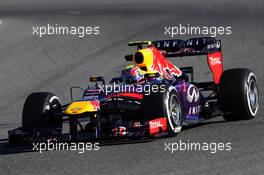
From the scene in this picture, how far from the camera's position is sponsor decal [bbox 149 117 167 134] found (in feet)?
35.7

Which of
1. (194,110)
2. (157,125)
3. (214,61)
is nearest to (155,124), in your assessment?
(157,125)

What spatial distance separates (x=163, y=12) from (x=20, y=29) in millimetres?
4645

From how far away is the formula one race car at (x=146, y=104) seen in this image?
11.1 m

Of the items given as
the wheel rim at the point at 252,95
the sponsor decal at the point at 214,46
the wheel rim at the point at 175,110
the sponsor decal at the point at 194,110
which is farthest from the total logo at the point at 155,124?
the sponsor decal at the point at 214,46

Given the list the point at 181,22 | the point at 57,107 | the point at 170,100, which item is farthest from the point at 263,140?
the point at 181,22

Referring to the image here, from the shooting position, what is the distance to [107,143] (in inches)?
452

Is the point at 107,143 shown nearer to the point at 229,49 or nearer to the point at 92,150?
the point at 92,150

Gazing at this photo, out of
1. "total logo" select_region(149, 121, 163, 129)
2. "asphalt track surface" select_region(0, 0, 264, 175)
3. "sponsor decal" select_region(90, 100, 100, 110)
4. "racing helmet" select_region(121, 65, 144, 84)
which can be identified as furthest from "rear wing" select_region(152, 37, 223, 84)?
"total logo" select_region(149, 121, 163, 129)

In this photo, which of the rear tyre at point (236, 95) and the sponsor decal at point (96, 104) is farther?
the rear tyre at point (236, 95)

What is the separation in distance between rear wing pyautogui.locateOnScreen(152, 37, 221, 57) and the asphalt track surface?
3.98 ft

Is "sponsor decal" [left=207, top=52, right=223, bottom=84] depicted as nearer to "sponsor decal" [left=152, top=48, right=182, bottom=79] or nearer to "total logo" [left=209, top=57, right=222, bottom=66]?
"total logo" [left=209, top=57, right=222, bottom=66]

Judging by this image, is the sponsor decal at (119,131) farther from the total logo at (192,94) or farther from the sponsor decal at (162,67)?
the sponsor decal at (162,67)

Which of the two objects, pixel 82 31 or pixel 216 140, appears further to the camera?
pixel 82 31

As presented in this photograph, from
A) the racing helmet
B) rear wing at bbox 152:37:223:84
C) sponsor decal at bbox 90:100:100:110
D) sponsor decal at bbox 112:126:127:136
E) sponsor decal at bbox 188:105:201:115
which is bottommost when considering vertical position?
sponsor decal at bbox 112:126:127:136
